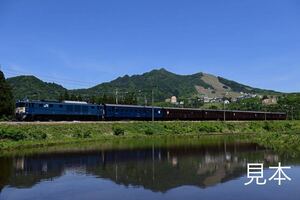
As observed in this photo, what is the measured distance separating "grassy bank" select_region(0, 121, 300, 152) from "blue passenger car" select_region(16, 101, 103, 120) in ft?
16.9

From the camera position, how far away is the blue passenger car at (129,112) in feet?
240

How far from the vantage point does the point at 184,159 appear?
3747 cm

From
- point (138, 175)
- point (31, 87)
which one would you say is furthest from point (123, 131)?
point (31, 87)

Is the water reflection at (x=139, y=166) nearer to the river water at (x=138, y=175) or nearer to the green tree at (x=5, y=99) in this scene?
the river water at (x=138, y=175)

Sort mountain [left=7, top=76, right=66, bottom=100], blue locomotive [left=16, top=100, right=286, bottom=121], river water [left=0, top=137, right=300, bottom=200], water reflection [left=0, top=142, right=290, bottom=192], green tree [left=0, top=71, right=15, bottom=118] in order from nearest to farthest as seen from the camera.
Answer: river water [left=0, top=137, right=300, bottom=200], water reflection [left=0, top=142, right=290, bottom=192], blue locomotive [left=16, top=100, right=286, bottom=121], green tree [left=0, top=71, right=15, bottom=118], mountain [left=7, top=76, right=66, bottom=100]

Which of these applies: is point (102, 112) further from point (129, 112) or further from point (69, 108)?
point (69, 108)

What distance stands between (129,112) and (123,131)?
424 inches

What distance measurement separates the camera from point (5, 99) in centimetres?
6312

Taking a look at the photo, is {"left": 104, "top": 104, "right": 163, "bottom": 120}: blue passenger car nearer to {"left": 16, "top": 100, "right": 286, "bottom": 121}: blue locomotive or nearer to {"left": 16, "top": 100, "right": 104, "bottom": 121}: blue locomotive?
{"left": 16, "top": 100, "right": 286, "bottom": 121}: blue locomotive

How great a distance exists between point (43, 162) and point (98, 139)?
24057mm

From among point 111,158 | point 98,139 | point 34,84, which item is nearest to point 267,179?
point 111,158

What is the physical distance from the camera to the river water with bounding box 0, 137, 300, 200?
2180 cm

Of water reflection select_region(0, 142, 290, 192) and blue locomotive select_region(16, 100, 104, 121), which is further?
blue locomotive select_region(16, 100, 104, 121)

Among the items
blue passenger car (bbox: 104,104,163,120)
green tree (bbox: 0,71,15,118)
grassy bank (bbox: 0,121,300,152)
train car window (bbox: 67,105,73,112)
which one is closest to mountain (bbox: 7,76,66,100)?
blue passenger car (bbox: 104,104,163,120)
